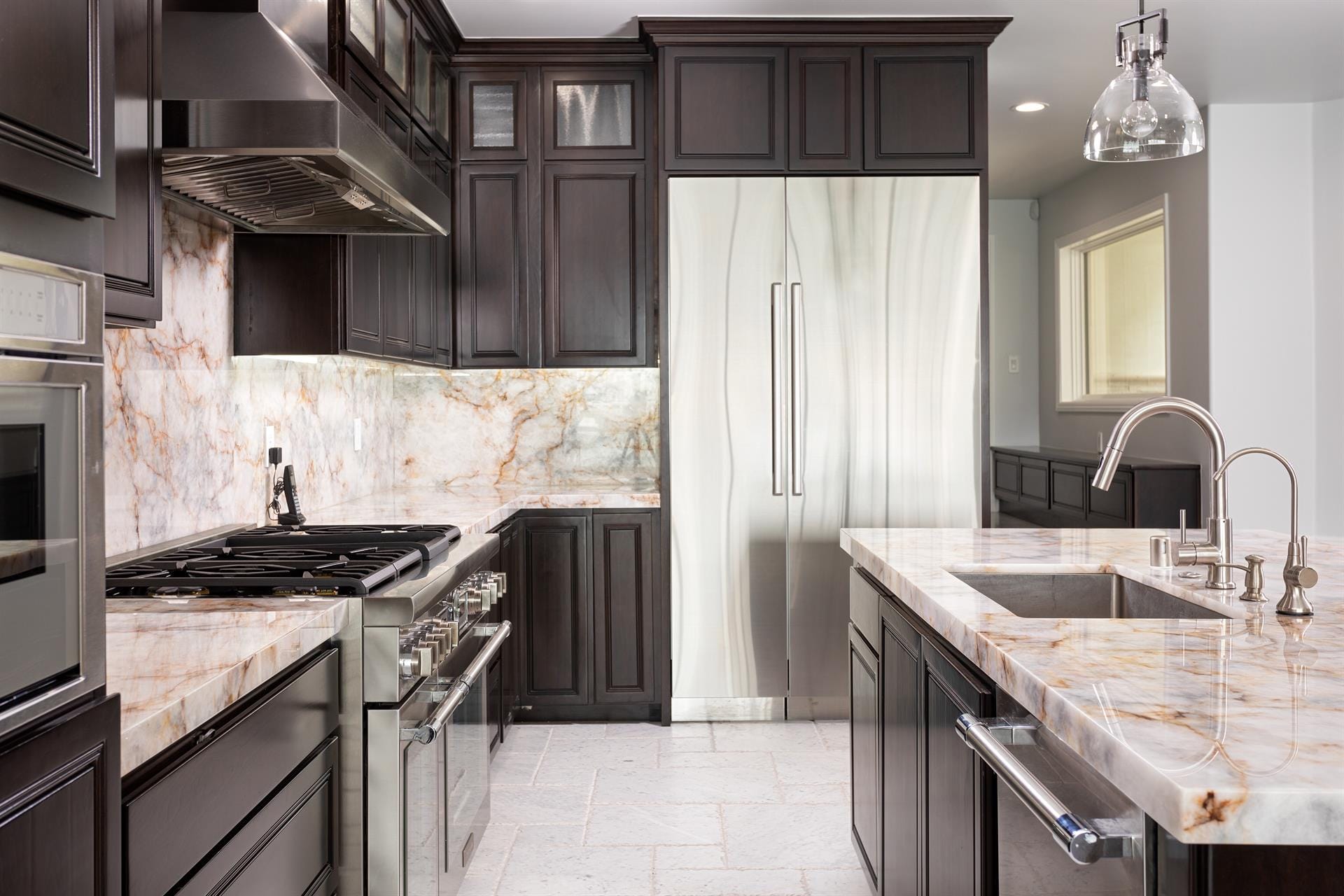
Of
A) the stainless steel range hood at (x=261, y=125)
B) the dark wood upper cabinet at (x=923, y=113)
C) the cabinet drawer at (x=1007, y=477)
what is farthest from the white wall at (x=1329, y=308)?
the stainless steel range hood at (x=261, y=125)

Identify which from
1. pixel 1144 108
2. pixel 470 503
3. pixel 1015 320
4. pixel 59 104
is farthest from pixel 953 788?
pixel 1015 320

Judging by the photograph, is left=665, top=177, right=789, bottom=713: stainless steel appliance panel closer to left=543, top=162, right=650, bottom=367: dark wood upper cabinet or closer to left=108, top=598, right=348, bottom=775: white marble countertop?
left=543, top=162, right=650, bottom=367: dark wood upper cabinet

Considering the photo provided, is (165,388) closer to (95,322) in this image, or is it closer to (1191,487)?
(95,322)

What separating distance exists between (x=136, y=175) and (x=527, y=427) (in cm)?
293

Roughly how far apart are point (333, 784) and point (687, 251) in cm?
256

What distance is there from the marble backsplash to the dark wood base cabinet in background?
448mm

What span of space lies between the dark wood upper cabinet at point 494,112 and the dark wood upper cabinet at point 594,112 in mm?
85

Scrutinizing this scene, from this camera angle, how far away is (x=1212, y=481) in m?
1.75

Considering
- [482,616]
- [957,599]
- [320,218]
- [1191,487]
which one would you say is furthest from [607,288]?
[1191,487]

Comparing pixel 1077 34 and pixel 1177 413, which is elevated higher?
→ pixel 1077 34

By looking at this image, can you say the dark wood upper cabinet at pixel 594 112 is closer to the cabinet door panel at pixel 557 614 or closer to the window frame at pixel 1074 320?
the cabinet door panel at pixel 557 614

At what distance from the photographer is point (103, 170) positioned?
0.97 metres

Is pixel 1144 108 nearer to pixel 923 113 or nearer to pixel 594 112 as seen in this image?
pixel 923 113

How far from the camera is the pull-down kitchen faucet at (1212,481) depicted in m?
1.69
